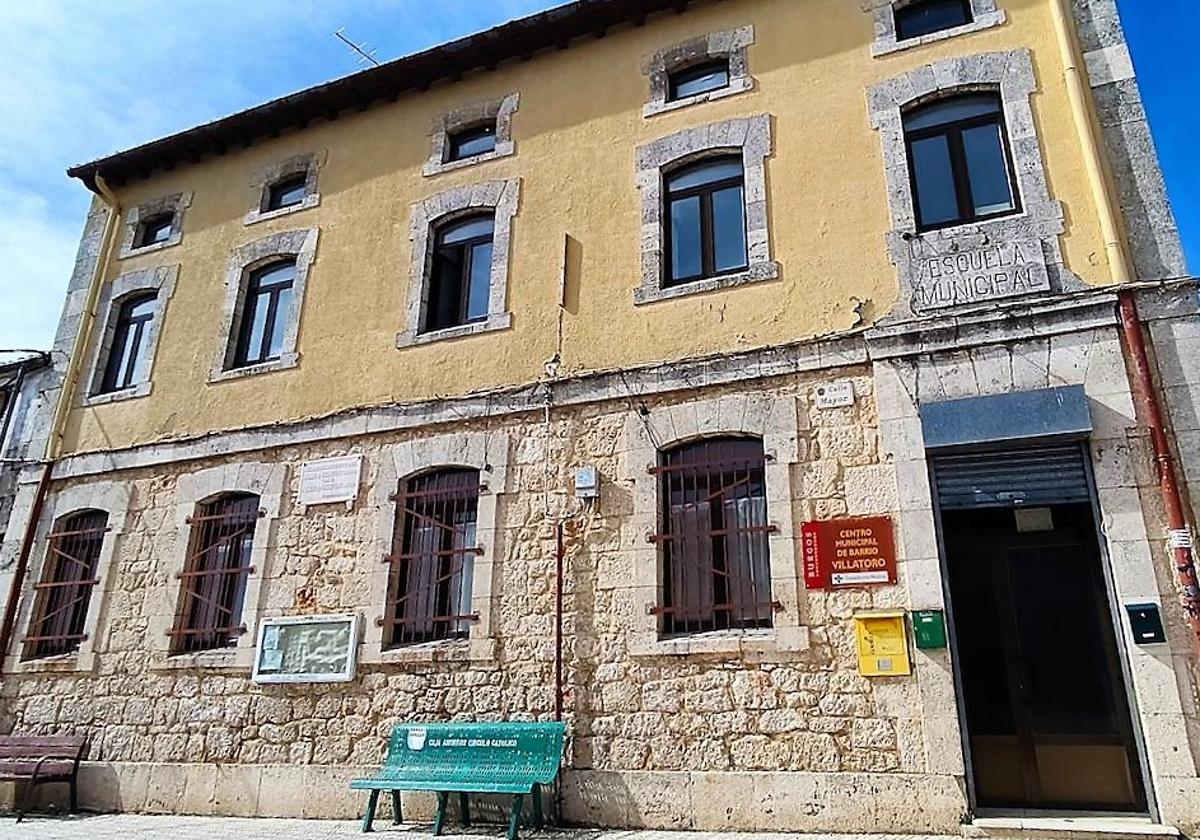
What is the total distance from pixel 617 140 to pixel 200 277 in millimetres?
5658

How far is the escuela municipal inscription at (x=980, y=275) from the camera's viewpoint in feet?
21.5

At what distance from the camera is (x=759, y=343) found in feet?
23.8

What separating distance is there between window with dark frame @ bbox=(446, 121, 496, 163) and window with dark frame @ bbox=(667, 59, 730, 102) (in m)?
2.16

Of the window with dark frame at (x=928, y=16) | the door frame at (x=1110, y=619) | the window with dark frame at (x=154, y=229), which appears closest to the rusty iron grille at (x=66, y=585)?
the window with dark frame at (x=154, y=229)

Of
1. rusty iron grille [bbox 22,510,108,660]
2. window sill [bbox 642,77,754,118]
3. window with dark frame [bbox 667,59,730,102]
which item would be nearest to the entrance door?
window sill [bbox 642,77,754,118]

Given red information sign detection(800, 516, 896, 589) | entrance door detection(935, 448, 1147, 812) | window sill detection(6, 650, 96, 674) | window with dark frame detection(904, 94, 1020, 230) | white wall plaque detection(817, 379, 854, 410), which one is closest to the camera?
entrance door detection(935, 448, 1147, 812)

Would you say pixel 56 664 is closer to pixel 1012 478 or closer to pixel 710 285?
pixel 710 285

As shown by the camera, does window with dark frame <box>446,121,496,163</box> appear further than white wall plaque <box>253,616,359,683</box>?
Yes

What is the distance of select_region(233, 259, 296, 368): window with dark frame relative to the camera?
972cm

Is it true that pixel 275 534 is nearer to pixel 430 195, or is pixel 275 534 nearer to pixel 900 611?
pixel 430 195

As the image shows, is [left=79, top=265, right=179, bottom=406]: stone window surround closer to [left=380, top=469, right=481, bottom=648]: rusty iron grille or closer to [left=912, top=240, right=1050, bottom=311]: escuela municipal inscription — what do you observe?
[left=380, top=469, right=481, bottom=648]: rusty iron grille

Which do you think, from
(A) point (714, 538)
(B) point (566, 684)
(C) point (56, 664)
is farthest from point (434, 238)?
(C) point (56, 664)

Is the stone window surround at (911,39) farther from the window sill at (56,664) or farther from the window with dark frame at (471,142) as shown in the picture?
the window sill at (56,664)

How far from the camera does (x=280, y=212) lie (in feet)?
33.7
